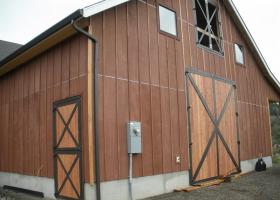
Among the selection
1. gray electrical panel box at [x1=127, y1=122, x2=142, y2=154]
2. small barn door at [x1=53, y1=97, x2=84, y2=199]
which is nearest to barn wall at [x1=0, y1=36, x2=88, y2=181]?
small barn door at [x1=53, y1=97, x2=84, y2=199]

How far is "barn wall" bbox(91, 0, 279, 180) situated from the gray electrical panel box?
0.47 feet

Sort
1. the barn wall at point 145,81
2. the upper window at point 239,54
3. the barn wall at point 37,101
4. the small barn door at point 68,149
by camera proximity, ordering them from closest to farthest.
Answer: the small barn door at point 68,149 → the barn wall at point 145,81 → the barn wall at point 37,101 → the upper window at point 239,54

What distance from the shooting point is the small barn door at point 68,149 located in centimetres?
788

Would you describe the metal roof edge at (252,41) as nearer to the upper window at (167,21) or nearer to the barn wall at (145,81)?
the barn wall at (145,81)

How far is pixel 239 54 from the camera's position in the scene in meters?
14.4

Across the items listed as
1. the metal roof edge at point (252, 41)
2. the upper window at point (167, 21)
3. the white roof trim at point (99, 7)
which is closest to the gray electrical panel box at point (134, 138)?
the white roof trim at point (99, 7)

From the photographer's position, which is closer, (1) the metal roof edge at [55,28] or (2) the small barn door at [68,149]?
(1) the metal roof edge at [55,28]

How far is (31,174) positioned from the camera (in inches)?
392

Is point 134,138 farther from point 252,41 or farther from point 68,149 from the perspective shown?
point 252,41

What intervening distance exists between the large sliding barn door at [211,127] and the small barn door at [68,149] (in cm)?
378

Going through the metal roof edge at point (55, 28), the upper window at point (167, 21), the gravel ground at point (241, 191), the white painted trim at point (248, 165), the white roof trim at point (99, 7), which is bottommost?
the gravel ground at point (241, 191)

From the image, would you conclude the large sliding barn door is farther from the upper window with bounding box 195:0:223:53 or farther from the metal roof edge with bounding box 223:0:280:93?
the metal roof edge with bounding box 223:0:280:93

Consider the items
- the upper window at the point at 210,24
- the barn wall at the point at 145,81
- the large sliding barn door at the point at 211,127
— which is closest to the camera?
the barn wall at the point at 145,81

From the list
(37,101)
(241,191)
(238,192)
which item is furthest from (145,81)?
(241,191)
